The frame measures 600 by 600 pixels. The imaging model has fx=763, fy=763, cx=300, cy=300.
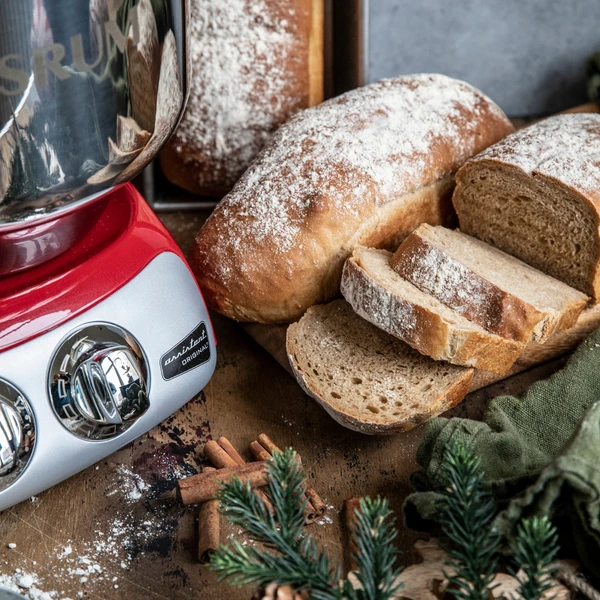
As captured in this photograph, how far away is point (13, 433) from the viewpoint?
108 cm

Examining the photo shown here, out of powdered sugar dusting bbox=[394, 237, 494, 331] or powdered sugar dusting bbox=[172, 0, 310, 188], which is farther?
powdered sugar dusting bbox=[172, 0, 310, 188]

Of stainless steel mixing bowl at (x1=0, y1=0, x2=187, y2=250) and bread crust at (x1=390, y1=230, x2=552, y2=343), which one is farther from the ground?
stainless steel mixing bowl at (x1=0, y1=0, x2=187, y2=250)

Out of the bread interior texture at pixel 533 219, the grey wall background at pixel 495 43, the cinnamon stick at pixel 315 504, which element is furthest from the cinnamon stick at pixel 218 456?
the grey wall background at pixel 495 43

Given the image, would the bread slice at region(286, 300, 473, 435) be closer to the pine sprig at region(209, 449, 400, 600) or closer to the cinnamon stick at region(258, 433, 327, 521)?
the cinnamon stick at region(258, 433, 327, 521)

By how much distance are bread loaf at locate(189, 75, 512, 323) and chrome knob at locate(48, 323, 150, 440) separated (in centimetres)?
36

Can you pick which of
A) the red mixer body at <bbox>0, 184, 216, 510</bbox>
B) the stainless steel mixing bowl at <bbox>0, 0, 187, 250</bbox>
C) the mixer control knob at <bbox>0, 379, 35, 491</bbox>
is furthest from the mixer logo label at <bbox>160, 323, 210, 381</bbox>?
the stainless steel mixing bowl at <bbox>0, 0, 187, 250</bbox>

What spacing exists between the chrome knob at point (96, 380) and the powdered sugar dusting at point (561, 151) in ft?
2.69

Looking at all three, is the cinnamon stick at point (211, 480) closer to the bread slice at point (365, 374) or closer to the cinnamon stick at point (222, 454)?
the cinnamon stick at point (222, 454)

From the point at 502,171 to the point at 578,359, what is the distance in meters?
0.40

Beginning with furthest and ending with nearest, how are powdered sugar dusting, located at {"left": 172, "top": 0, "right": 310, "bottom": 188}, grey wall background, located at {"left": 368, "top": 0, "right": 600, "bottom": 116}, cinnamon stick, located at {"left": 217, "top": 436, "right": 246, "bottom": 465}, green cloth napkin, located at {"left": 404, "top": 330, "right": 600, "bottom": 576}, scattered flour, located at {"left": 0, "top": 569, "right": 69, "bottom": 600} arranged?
grey wall background, located at {"left": 368, "top": 0, "right": 600, "bottom": 116} → powdered sugar dusting, located at {"left": 172, "top": 0, "right": 310, "bottom": 188} → cinnamon stick, located at {"left": 217, "top": 436, "right": 246, "bottom": 465} → scattered flour, located at {"left": 0, "top": 569, "right": 69, "bottom": 600} → green cloth napkin, located at {"left": 404, "top": 330, "right": 600, "bottom": 576}

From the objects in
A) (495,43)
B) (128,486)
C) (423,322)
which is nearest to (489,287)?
(423,322)

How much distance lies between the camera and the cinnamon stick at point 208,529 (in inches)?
43.8

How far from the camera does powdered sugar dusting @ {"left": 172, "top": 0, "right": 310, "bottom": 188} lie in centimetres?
173

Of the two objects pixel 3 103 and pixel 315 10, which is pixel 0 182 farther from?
pixel 315 10
